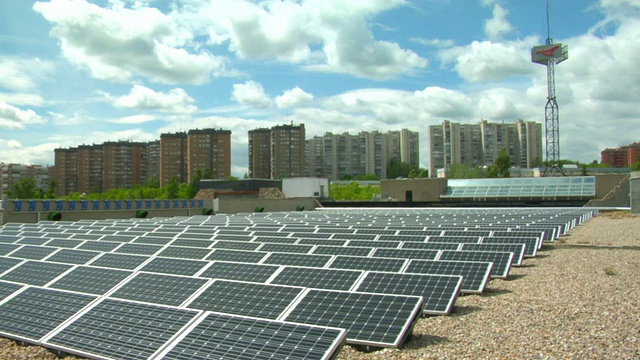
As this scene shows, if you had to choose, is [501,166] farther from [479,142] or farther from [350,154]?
[350,154]

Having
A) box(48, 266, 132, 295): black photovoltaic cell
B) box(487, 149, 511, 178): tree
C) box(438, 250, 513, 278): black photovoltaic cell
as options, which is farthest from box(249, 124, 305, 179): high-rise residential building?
box(48, 266, 132, 295): black photovoltaic cell

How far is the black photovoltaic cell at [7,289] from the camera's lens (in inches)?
382

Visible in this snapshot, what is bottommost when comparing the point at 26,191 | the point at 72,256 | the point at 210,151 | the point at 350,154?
the point at 72,256

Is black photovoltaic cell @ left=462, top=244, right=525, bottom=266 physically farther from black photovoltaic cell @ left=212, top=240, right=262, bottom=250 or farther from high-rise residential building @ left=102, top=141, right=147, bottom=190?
high-rise residential building @ left=102, top=141, right=147, bottom=190

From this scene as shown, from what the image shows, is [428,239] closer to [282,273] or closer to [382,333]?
[282,273]

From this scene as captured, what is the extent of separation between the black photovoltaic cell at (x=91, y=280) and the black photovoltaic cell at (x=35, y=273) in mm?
345

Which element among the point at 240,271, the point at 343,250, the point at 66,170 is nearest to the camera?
the point at 240,271

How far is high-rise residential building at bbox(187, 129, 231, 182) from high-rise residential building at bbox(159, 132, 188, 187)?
20.7ft

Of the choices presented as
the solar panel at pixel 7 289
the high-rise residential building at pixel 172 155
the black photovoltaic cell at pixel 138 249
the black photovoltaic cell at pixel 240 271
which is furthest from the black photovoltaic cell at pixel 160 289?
the high-rise residential building at pixel 172 155

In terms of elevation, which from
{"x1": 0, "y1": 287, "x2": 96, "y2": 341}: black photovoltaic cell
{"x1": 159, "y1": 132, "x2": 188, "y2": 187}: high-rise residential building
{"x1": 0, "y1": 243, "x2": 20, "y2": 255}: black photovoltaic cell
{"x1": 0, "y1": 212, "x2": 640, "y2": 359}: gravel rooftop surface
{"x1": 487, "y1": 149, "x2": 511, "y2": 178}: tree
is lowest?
{"x1": 0, "y1": 212, "x2": 640, "y2": 359}: gravel rooftop surface

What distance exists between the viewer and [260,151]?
524 feet

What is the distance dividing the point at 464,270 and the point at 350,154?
16738cm

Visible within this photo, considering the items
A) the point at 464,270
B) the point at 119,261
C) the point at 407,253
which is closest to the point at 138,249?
the point at 119,261

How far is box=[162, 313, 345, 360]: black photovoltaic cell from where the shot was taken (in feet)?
20.4
